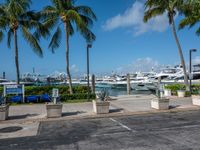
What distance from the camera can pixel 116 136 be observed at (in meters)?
10.0

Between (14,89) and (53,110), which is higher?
(14,89)

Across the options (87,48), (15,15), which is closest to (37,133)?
(87,48)

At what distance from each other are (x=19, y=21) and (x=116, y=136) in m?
20.0

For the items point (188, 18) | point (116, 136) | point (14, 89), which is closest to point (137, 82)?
point (188, 18)

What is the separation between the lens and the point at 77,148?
8.55 m

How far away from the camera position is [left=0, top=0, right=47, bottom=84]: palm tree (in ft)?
80.8

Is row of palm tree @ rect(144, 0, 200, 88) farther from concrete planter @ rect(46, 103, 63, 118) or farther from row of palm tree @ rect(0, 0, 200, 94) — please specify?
concrete planter @ rect(46, 103, 63, 118)

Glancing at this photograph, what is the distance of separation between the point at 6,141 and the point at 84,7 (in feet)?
61.5

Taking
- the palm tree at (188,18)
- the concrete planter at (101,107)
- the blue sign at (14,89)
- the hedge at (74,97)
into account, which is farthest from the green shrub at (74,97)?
the palm tree at (188,18)

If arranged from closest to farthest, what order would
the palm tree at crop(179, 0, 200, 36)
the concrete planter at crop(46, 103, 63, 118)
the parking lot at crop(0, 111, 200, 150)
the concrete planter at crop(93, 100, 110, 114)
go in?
1. the parking lot at crop(0, 111, 200, 150)
2. the concrete planter at crop(46, 103, 63, 118)
3. the concrete planter at crop(93, 100, 110, 114)
4. the palm tree at crop(179, 0, 200, 36)

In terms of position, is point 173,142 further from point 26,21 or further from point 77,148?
point 26,21

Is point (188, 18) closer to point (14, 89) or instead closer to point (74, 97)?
point (74, 97)

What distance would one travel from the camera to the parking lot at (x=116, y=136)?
871 cm

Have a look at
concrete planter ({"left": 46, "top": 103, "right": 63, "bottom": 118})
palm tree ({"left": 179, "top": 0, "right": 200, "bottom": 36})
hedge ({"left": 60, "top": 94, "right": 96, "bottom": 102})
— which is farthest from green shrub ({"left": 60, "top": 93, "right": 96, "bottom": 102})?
palm tree ({"left": 179, "top": 0, "right": 200, "bottom": 36})
